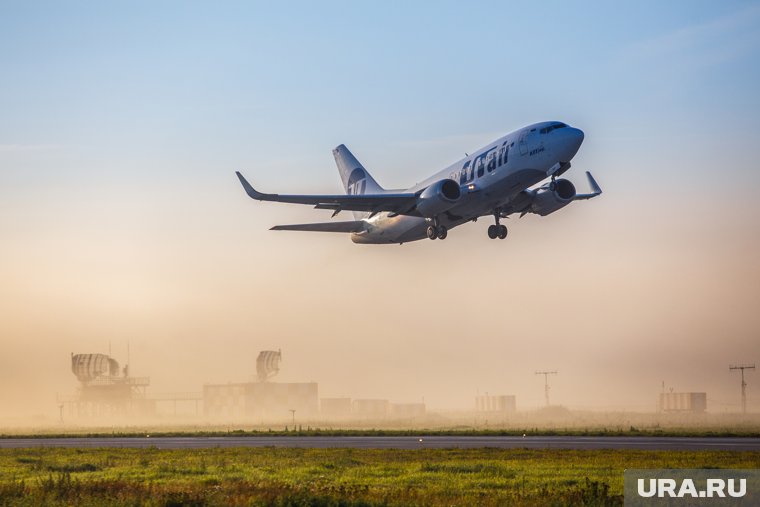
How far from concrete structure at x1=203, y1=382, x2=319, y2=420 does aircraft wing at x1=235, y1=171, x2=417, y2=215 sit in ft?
350

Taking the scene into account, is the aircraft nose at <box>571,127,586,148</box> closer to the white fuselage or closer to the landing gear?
the white fuselage

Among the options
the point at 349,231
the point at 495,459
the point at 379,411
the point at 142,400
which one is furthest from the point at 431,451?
the point at 379,411

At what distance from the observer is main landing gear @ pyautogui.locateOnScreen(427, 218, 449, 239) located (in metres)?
57.2

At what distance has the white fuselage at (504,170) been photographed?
1960 inches

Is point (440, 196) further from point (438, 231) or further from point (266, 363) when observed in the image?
point (266, 363)

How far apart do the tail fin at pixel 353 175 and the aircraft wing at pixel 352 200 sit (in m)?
14.7

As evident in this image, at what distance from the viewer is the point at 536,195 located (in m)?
56.8

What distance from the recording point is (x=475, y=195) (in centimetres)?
5306

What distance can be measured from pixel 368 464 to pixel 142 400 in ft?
428

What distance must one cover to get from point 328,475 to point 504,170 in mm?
22661

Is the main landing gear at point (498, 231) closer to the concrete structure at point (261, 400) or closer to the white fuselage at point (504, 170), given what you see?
the white fuselage at point (504, 170)

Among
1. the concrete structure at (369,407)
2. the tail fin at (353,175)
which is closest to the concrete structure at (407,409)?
the concrete structure at (369,407)

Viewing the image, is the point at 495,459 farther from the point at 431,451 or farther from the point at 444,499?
the point at 444,499

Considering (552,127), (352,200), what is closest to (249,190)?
(352,200)
